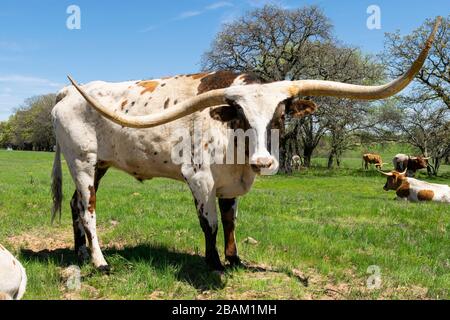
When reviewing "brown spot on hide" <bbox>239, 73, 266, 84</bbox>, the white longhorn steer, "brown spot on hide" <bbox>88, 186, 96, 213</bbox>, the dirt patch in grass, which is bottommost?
the dirt patch in grass

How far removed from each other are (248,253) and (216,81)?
8.06 feet

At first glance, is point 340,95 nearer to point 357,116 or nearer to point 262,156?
point 262,156

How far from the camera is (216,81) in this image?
→ 530 centimetres

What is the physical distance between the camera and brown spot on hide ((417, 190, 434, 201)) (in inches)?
585

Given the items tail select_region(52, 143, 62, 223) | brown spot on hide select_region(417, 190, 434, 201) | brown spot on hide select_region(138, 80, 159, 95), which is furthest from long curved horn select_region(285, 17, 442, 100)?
brown spot on hide select_region(417, 190, 434, 201)

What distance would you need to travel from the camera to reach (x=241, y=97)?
441 centimetres

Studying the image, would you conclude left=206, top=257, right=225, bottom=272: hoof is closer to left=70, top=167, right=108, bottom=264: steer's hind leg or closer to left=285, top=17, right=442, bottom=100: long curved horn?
left=70, top=167, right=108, bottom=264: steer's hind leg

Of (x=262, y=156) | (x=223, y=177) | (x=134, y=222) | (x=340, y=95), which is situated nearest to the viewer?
(x=262, y=156)

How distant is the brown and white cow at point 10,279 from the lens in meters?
3.49

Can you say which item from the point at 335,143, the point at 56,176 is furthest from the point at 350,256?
the point at 335,143

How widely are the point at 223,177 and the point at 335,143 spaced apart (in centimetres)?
4110

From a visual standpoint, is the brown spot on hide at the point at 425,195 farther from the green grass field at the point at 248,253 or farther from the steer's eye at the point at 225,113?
the steer's eye at the point at 225,113

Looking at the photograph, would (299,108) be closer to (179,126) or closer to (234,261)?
(179,126)

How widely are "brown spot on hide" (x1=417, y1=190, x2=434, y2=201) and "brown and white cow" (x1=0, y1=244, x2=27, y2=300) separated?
14209 millimetres
